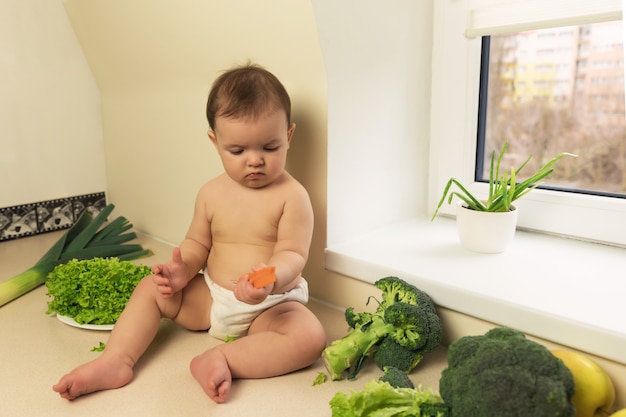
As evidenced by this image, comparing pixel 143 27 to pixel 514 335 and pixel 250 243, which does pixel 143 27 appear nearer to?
pixel 250 243

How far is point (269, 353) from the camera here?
2.97 ft

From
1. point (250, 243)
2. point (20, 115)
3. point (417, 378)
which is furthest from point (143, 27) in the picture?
point (417, 378)

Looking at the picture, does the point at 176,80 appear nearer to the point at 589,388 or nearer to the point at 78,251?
the point at 78,251

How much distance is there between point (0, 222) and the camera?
161cm

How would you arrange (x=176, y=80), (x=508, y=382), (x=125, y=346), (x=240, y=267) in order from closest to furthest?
(x=508, y=382) → (x=125, y=346) → (x=240, y=267) → (x=176, y=80)

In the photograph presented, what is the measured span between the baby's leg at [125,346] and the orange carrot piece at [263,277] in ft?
0.84

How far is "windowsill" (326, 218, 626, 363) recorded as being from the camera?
2.66 ft

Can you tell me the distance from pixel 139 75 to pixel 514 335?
1.28m

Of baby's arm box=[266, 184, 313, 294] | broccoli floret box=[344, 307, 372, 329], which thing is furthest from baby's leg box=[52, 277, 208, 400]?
broccoli floret box=[344, 307, 372, 329]

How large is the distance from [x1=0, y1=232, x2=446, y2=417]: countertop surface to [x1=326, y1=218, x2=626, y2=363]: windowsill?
129 mm

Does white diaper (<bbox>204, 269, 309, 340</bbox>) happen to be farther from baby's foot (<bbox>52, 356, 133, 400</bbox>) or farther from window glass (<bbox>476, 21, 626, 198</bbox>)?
window glass (<bbox>476, 21, 626, 198</bbox>)

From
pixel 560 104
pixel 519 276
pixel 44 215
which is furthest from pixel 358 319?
pixel 44 215

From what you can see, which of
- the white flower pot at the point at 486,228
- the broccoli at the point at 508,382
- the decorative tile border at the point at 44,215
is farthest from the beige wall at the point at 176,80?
the broccoli at the point at 508,382

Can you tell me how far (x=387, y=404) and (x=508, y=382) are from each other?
0.55ft
